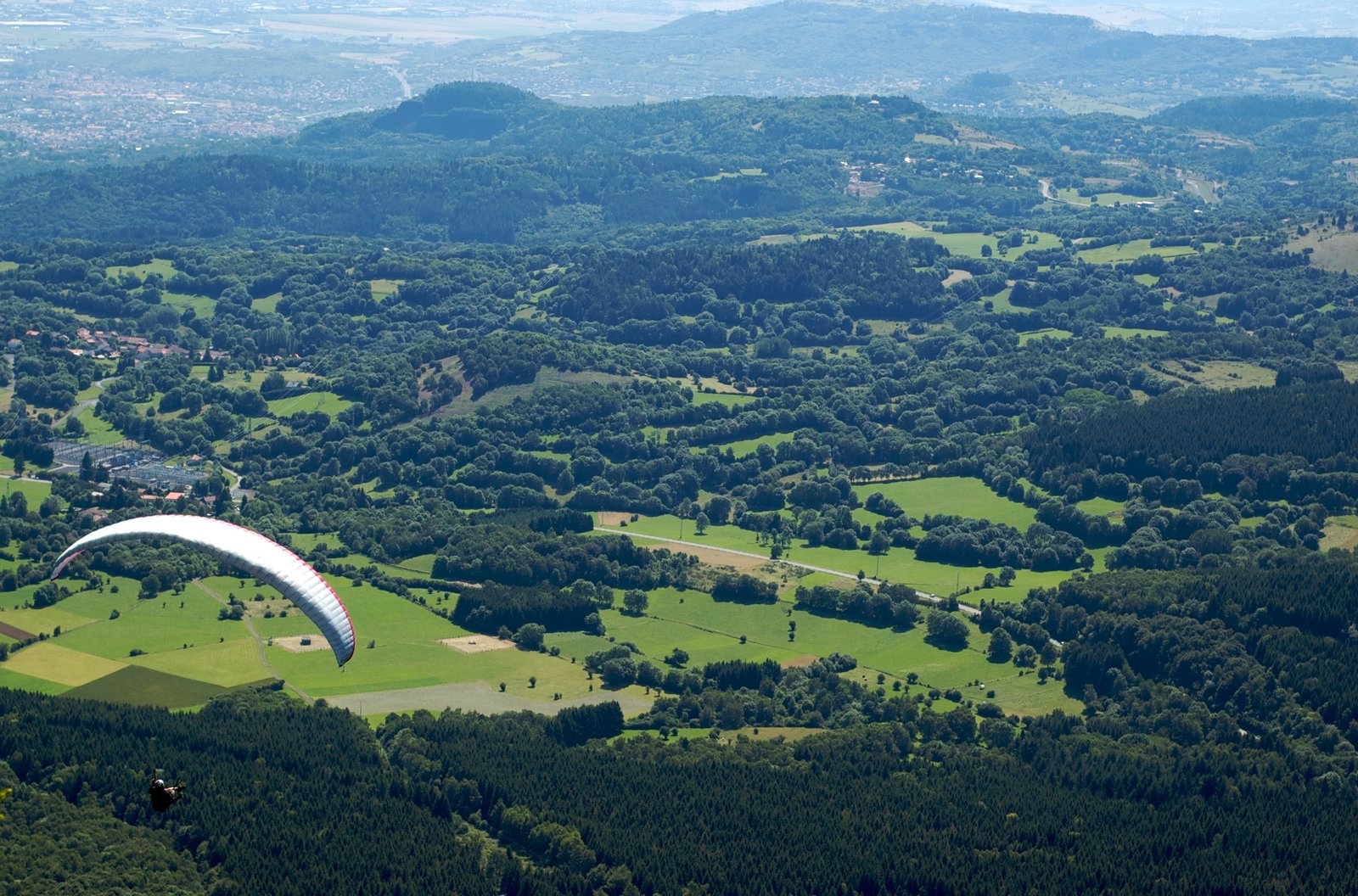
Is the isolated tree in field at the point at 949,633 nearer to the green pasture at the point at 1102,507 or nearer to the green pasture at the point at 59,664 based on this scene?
the green pasture at the point at 1102,507

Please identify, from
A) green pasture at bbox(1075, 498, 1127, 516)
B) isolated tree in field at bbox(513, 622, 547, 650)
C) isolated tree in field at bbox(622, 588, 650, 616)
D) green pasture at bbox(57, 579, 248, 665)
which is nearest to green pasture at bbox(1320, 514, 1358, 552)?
green pasture at bbox(1075, 498, 1127, 516)

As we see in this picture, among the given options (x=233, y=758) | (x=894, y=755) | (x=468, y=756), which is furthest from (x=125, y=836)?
(x=894, y=755)

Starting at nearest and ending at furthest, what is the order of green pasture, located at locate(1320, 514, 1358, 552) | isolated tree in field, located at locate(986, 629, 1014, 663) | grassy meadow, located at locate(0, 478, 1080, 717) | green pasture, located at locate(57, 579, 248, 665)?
grassy meadow, located at locate(0, 478, 1080, 717) < green pasture, located at locate(57, 579, 248, 665) < isolated tree in field, located at locate(986, 629, 1014, 663) < green pasture, located at locate(1320, 514, 1358, 552)

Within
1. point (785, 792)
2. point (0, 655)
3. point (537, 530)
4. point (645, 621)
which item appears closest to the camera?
point (785, 792)

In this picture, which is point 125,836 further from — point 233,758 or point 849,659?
point 849,659

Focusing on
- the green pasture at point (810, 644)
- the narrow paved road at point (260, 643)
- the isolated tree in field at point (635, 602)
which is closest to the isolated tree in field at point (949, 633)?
the green pasture at point (810, 644)

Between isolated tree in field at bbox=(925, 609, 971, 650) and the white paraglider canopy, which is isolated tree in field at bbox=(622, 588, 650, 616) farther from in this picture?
the white paraglider canopy
